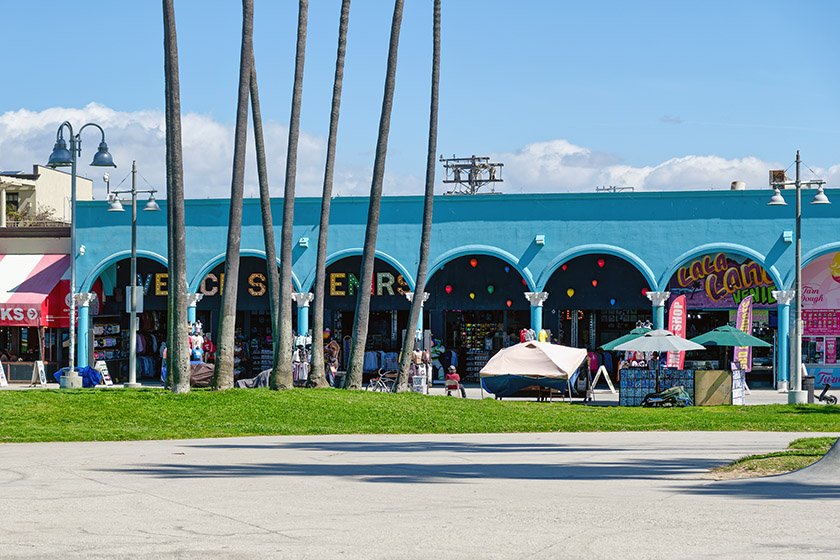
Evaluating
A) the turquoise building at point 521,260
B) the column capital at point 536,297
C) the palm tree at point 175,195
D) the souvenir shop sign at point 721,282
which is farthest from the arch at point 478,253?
the palm tree at point 175,195

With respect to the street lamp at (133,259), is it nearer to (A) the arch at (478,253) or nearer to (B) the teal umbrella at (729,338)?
(A) the arch at (478,253)

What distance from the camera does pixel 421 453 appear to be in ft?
50.7

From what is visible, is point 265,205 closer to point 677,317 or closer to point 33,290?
point 677,317

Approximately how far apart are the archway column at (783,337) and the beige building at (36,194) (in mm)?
35513

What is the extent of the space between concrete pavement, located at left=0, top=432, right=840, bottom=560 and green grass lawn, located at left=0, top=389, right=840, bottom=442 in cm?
279

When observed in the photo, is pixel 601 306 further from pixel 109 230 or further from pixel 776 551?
pixel 776 551

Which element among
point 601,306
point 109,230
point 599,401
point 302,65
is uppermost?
point 302,65

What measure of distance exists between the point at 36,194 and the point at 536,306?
33985 millimetres

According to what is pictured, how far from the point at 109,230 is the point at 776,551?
32.8 metres

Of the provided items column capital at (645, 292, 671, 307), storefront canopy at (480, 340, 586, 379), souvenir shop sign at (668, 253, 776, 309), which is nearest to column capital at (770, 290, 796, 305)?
souvenir shop sign at (668, 253, 776, 309)

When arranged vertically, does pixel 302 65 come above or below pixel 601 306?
above

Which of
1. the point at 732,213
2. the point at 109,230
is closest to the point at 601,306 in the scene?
the point at 732,213

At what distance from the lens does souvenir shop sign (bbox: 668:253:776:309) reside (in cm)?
3531

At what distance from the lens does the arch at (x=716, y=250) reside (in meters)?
34.5
